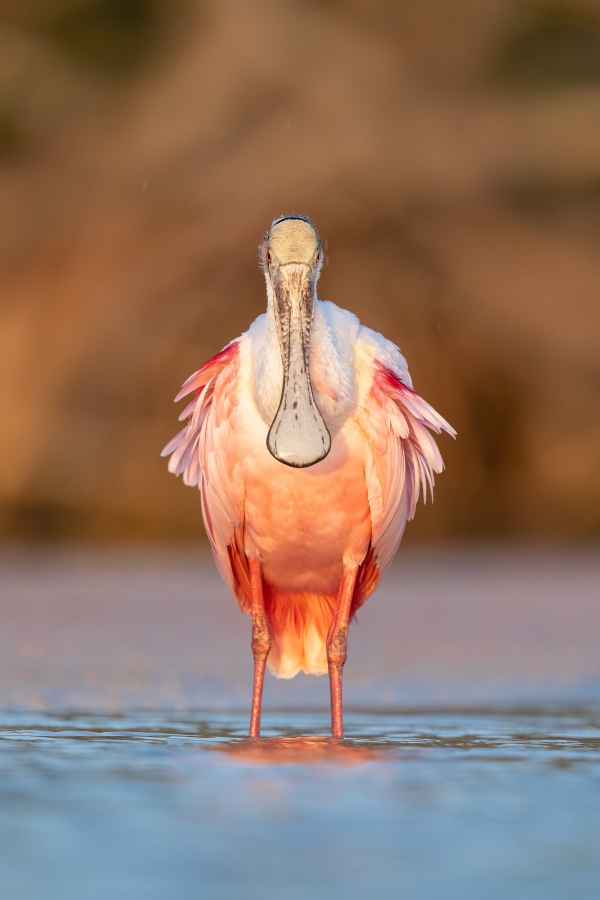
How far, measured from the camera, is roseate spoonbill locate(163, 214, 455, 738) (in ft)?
21.3

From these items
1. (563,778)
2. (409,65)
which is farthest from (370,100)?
(563,778)

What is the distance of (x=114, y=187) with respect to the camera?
914 inches

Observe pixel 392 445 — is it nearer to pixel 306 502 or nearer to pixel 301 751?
pixel 306 502

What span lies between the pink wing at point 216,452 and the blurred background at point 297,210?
12.9 m

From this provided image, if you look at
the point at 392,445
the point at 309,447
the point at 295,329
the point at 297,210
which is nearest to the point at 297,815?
the point at 309,447

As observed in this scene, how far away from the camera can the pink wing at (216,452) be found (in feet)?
22.3

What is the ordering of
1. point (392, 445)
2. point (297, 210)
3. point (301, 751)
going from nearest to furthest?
point (301, 751) → point (392, 445) → point (297, 210)

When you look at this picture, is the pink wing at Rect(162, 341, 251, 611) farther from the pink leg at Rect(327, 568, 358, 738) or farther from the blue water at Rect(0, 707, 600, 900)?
the blue water at Rect(0, 707, 600, 900)

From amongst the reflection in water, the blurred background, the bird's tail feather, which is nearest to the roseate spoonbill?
the bird's tail feather

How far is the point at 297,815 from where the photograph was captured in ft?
13.7

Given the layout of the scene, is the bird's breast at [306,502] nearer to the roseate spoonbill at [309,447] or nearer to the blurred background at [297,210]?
the roseate spoonbill at [309,447]

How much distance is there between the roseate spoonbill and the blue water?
87 centimetres

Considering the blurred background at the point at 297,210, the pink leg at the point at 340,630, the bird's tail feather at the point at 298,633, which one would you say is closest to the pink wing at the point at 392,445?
the pink leg at the point at 340,630

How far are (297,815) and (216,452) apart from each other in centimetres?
279
